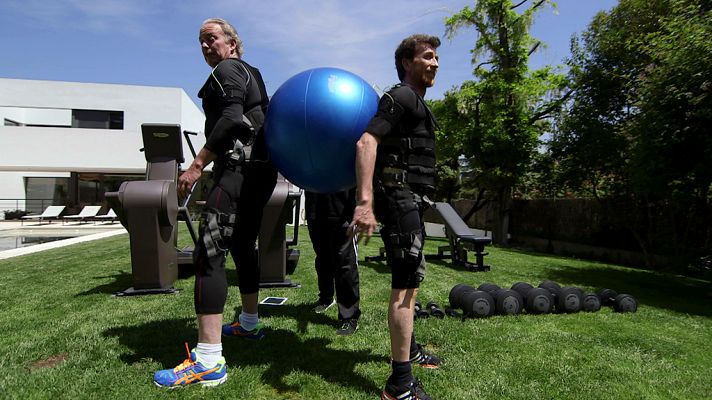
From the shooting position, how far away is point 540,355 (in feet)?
10.3

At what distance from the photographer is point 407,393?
7.39 ft

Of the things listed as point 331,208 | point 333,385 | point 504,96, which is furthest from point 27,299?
point 504,96

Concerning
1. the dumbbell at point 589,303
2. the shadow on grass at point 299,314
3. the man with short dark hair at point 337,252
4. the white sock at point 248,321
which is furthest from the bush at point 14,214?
the dumbbell at point 589,303

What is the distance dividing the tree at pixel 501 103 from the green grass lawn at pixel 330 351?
462 inches

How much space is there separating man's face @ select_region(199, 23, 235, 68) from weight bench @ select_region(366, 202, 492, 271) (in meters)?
5.60

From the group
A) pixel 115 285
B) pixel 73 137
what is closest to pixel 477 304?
pixel 115 285

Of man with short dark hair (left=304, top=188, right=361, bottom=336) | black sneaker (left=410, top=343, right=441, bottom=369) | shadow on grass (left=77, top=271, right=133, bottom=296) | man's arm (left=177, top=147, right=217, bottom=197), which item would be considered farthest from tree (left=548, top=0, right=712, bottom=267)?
shadow on grass (left=77, top=271, right=133, bottom=296)

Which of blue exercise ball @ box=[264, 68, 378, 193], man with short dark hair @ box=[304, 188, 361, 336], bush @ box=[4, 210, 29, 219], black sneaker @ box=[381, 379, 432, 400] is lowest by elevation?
bush @ box=[4, 210, 29, 219]

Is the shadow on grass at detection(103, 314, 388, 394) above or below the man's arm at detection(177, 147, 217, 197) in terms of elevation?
below

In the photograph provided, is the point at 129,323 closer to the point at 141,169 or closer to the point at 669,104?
the point at 669,104

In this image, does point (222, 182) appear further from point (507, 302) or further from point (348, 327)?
point (507, 302)

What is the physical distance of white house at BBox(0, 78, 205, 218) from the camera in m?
25.1

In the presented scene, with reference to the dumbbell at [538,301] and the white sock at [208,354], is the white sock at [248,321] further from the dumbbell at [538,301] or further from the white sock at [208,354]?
the dumbbell at [538,301]

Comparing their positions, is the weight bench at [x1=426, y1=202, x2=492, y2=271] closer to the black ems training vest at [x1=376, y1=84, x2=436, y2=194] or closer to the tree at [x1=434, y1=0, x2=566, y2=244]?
the black ems training vest at [x1=376, y1=84, x2=436, y2=194]
